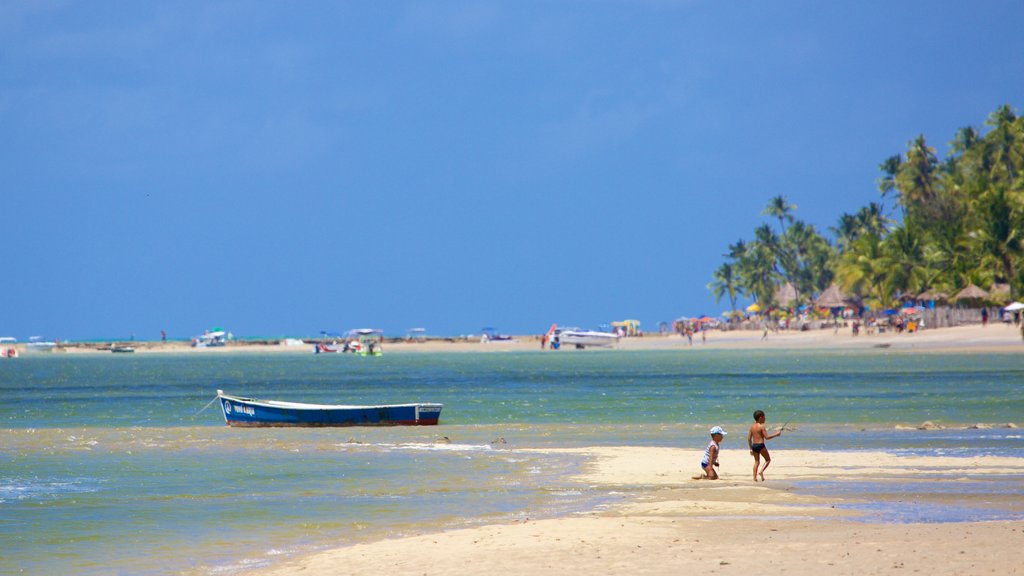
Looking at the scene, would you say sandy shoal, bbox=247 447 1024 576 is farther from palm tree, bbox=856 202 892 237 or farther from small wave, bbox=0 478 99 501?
palm tree, bbox=856 202 892 237

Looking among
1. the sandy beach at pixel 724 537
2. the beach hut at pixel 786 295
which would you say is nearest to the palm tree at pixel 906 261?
the beach hut at pixel 786 295

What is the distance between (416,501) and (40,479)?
31.0 ft

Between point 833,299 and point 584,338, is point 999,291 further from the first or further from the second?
point 584,338

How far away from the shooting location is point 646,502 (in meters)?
20.2

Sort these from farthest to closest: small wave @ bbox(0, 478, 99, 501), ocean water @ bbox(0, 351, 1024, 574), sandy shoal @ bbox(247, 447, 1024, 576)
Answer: small wave @ bbox(0, 478, 99, 501), ocean water @ bbox(0, 351, 1024, 574), sandy shoal @ bbox(247, 447, 1024, 576)

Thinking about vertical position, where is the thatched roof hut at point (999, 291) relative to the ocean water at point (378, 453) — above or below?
above

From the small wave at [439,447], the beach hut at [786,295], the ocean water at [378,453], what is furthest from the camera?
the beach hut at [786,295]

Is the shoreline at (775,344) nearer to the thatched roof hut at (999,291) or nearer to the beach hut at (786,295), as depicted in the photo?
the thatched roof hut at (999,291)

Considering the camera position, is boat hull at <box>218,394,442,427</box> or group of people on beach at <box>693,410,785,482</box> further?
boat hull at <box>218,394,442,427</box>

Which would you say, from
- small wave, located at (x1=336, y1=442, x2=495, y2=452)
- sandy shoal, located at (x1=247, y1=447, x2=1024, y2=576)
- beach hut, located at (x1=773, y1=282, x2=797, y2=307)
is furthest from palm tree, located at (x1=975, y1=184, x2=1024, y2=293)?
sandy shoal, located at (x1=247, y1=447, x2=1024, y2=576)

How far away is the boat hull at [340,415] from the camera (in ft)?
128

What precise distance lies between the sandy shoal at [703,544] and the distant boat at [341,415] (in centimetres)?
1769

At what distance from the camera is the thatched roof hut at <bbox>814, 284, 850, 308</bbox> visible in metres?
141

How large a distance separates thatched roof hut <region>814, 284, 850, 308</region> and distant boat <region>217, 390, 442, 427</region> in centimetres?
10823
